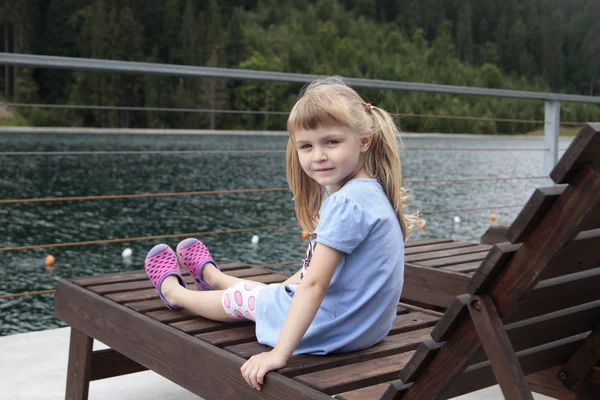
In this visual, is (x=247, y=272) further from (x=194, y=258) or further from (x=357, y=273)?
(x=357, y=273)

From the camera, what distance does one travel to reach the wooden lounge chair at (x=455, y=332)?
0.97 meters

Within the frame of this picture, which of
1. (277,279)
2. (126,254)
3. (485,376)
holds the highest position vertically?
(485,376)

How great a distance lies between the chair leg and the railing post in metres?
2.86

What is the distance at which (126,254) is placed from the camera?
7.38 m

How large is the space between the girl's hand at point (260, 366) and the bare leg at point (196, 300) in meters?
0.34

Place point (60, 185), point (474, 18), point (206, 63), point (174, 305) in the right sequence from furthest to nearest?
point (474, 18), point (206, 63), point (60, 185), point (174, 305)

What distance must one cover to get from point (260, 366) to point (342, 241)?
0.27 meters

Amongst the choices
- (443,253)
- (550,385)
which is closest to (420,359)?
(550,385)

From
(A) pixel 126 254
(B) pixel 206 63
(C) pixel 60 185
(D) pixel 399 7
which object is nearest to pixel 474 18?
(D) pixel 399 7

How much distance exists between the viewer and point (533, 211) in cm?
95

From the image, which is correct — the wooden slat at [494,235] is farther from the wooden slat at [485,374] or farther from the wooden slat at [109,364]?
the wooden slat at [109,364]

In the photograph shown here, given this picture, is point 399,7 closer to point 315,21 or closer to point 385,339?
point 315,21

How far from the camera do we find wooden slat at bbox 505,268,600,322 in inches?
43.9

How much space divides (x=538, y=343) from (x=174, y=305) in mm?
873
